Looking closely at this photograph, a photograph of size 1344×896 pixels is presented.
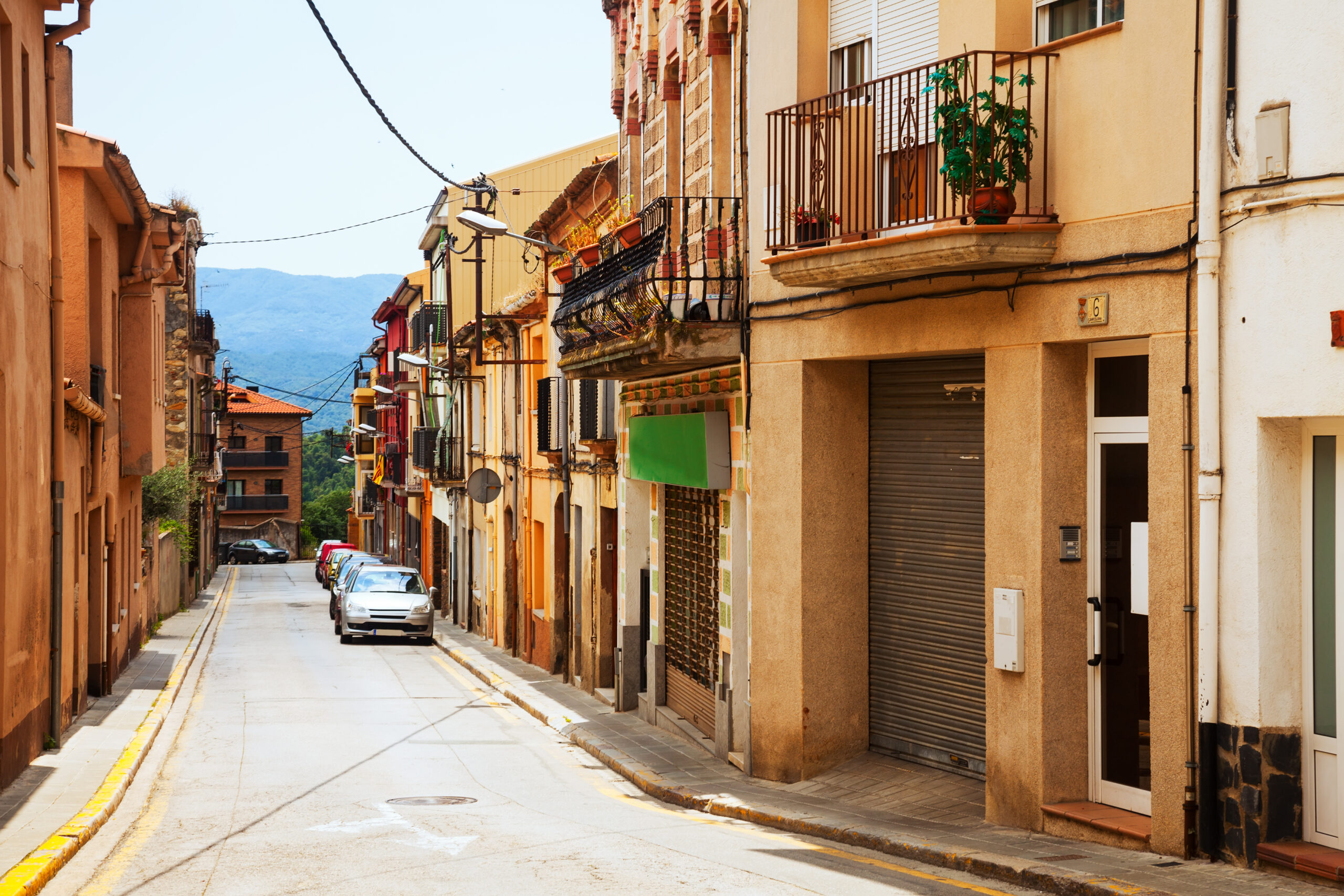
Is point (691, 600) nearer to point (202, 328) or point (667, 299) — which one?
point (667, 299)

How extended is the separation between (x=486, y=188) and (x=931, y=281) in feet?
56.3

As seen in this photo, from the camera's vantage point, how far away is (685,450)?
1420cm

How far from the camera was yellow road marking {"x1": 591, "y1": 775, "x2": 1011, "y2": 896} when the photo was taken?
26.7 feet

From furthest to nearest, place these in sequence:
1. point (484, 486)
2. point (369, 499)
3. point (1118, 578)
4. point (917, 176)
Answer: point (369, 499)
point (484, 486)
point (917, 176)
point (1118, 578)

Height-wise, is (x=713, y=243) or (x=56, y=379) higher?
(x=713, y=243)

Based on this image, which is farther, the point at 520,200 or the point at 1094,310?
the point at 520,200

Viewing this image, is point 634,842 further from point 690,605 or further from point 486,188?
point 486,188

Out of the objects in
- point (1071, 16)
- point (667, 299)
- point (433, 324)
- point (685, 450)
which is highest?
point (433, 324)

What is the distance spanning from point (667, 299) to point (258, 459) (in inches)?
3248

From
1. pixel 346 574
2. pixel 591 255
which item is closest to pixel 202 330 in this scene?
pixel 346 574

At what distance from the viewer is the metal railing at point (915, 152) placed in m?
9.03

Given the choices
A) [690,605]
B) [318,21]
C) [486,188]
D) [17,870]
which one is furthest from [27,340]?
[486,188]

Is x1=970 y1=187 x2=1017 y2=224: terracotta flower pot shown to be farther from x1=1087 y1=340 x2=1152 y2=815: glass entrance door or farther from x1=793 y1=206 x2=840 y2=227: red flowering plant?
x1=793 y1=206 x2=840 y2=227: red flowering plant

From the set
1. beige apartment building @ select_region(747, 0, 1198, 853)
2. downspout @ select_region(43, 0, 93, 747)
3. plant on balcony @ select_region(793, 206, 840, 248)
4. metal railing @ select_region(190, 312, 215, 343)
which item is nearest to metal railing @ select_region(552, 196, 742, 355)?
beige apartment building @ select_region(747, 0, 1198, 853)
